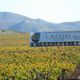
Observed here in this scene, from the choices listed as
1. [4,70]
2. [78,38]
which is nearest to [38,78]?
[4,70]

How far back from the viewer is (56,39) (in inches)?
2334

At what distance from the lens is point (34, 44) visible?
5906 centimetres

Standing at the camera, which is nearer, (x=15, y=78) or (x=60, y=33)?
(x=15, y=78)

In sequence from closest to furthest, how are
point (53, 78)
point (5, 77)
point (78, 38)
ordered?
point (5, 77) → point (53, 78) → point (78, 38)

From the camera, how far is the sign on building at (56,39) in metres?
58.5

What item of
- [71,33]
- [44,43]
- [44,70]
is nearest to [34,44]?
[44,43]

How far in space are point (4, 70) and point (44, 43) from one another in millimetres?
31101

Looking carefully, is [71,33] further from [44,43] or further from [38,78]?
[38,78]

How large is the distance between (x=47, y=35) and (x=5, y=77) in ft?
115

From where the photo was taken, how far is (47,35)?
Result: 60.0 m

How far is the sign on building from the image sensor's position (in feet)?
192

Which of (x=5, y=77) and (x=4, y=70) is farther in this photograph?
(x=4, y=70)

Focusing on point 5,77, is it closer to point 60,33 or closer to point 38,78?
point 38,78

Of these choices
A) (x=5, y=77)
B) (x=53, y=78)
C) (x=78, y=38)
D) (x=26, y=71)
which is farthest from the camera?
(x=78, y=38)
